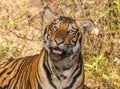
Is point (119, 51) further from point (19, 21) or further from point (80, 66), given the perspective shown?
point (80, 66)

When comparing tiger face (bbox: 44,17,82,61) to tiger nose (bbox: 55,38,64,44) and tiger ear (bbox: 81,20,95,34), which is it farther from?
tiger ear (bbox: 81,20,95,34)

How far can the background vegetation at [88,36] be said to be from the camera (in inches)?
198

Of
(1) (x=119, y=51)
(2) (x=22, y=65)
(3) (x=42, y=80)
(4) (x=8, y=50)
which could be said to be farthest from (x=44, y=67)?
(1) (x=119, y=51)

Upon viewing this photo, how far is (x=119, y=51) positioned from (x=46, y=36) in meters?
2.23

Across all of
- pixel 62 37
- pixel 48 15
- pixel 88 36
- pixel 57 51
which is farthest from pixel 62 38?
pixel 88 36

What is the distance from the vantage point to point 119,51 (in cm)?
532

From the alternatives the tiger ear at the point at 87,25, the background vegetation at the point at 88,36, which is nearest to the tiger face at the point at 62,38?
the tiger ear at the point at 87,25

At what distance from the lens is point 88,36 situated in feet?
17.5

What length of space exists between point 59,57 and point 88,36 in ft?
7.22

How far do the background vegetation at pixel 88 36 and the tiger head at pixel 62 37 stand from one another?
5.45 feet

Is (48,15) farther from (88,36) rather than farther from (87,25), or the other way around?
(88,36)

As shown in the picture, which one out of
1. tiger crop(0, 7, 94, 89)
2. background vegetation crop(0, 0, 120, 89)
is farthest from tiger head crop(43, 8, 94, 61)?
background vegetation crop(0, 0, 120, 89)

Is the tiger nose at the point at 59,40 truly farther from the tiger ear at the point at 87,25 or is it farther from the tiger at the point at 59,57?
the tiger ear at the point at 87,25

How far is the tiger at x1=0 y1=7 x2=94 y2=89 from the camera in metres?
3.14
